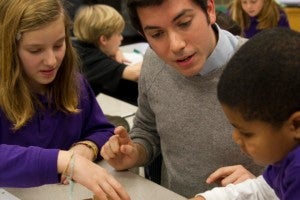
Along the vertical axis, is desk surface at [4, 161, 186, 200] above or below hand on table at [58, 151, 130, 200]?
below

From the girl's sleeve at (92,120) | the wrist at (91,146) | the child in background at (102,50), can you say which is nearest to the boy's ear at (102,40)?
the child in background at (102,50)

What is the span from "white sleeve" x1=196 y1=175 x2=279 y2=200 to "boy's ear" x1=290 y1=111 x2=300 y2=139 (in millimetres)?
251

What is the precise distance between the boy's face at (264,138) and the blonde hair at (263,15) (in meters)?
2.58

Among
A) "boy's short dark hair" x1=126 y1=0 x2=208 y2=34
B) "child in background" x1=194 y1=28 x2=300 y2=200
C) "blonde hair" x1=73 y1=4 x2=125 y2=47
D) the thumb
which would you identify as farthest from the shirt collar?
"blonde hair" x1=73 y1=4 x2=125 y2=47

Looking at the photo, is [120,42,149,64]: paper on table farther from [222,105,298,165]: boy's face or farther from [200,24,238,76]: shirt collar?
[222,105,298,165]: boy's face

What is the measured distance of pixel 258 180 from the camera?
3.26 ft

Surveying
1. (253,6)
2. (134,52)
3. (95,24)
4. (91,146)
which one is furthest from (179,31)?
(253,6)

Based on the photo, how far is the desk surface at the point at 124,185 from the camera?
111 centimetres

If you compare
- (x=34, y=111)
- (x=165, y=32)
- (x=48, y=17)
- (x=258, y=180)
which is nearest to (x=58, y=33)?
(x=48, y=17)

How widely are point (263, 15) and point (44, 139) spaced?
2.43m

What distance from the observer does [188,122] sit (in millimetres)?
1258

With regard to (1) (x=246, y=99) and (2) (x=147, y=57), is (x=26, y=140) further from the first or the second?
(1) (x=246, y=99)

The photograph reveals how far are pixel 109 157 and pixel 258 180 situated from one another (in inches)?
16.7

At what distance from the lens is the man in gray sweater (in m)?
1.07
